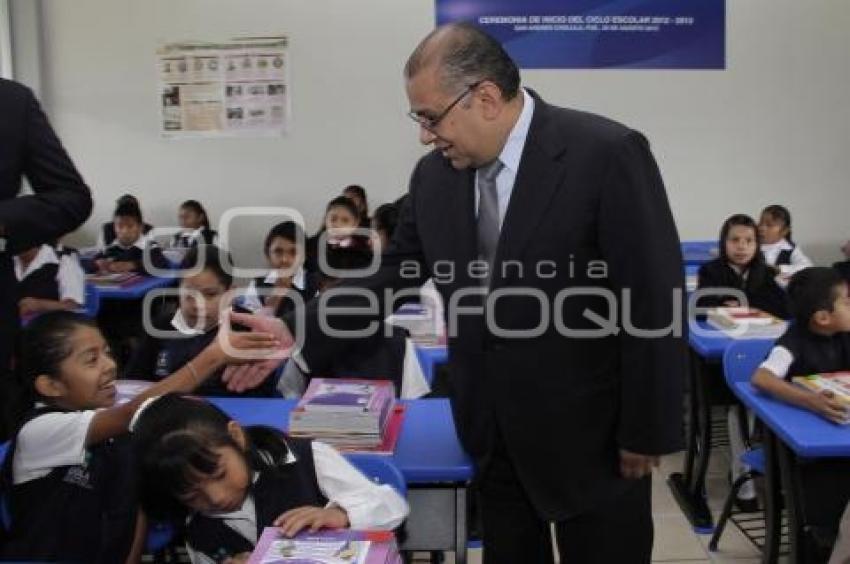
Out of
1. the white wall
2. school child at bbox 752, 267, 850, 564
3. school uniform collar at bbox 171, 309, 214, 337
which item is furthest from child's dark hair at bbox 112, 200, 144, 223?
school child at bbox 752, 267, 850, 564

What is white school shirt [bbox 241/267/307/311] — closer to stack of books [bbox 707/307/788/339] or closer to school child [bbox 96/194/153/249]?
stack of books [bbox 707/307/788/339]

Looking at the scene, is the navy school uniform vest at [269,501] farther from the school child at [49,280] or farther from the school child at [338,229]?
the school child at [49,280]

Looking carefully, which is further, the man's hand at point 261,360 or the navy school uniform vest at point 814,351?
the navy school uniform vest at point 814,351

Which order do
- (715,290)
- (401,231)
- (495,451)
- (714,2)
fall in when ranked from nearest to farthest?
(495,451)
(401,231)
(715,290)
(714,2)

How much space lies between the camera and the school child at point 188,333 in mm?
2738

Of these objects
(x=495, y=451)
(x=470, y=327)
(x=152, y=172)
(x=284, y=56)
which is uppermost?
(x=284, y=56)

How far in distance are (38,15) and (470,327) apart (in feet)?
20.1

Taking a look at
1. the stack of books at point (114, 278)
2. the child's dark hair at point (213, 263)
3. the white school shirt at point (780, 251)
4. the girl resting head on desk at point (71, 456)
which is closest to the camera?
the girl resting head on desk at point (71, 456)

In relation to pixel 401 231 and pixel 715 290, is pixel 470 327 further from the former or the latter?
pixel 715 290

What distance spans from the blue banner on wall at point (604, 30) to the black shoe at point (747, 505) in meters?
4.05

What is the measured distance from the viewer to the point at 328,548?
4.08ft

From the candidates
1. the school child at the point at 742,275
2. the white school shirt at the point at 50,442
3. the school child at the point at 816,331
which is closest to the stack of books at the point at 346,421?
the white school shirt at the point at 50,442

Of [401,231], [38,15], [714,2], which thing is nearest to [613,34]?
[714,2]

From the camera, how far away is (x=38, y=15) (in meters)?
6.40
